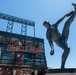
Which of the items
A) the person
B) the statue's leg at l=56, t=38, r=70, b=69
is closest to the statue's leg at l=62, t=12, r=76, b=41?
the person

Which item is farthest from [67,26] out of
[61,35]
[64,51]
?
[64,51]

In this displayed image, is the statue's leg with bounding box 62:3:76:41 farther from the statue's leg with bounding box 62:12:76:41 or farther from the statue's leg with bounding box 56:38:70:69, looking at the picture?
the statue's leg with bounding box 56:38:70:69

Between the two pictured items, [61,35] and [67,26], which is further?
[61,35]

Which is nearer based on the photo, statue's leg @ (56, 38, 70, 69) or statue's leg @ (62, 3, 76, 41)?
statue's leg @ (56, 38, 70, 69)

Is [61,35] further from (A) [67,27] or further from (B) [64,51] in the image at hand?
(B) [64,51]

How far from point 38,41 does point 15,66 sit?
54.8ft

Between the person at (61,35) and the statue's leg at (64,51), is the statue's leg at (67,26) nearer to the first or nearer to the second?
the person at (61,35)

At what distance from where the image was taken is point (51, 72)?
7586 mm

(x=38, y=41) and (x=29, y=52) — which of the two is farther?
(x=38, y=41)

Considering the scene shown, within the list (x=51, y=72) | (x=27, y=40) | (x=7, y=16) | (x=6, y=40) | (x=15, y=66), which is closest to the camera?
(x=51, y=72)

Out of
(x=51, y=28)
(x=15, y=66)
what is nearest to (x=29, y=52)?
(x=15, y=66)

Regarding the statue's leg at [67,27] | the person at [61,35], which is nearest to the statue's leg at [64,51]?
the person at [61,35]

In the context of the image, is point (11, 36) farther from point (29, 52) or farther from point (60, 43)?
point (60, 43)

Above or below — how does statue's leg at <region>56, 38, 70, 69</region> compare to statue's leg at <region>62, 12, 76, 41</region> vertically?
below
